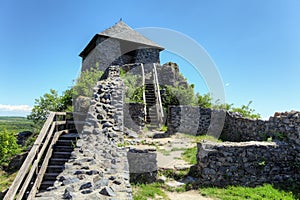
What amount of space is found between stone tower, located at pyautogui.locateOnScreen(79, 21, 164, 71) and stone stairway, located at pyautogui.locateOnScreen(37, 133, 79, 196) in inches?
430

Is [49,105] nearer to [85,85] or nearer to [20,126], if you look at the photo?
[85,85]

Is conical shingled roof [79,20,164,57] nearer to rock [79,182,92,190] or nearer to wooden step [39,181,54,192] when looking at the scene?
wooden step [39,181,54,192]

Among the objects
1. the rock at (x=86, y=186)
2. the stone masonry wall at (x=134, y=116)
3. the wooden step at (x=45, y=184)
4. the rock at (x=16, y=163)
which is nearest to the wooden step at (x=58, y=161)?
the wooden step at (x=45, y=184)

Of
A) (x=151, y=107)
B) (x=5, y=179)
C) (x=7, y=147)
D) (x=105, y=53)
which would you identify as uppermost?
(x=105, y=53)

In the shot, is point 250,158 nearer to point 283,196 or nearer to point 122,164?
point 283,196

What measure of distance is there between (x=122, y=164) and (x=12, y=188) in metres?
1.98

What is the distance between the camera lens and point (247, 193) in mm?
4590

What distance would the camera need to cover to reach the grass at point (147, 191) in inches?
165

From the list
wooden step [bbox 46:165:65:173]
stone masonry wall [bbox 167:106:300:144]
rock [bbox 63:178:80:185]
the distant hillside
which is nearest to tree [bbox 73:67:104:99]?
the distant hillside

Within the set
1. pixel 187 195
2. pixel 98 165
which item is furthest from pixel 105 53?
pixel 98 165

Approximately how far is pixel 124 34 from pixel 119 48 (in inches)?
55.9

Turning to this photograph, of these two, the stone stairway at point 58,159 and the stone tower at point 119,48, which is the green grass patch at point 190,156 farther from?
the stone tower at point 119,48

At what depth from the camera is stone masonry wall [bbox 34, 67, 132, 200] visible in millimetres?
2264

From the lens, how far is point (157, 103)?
12438 mm
